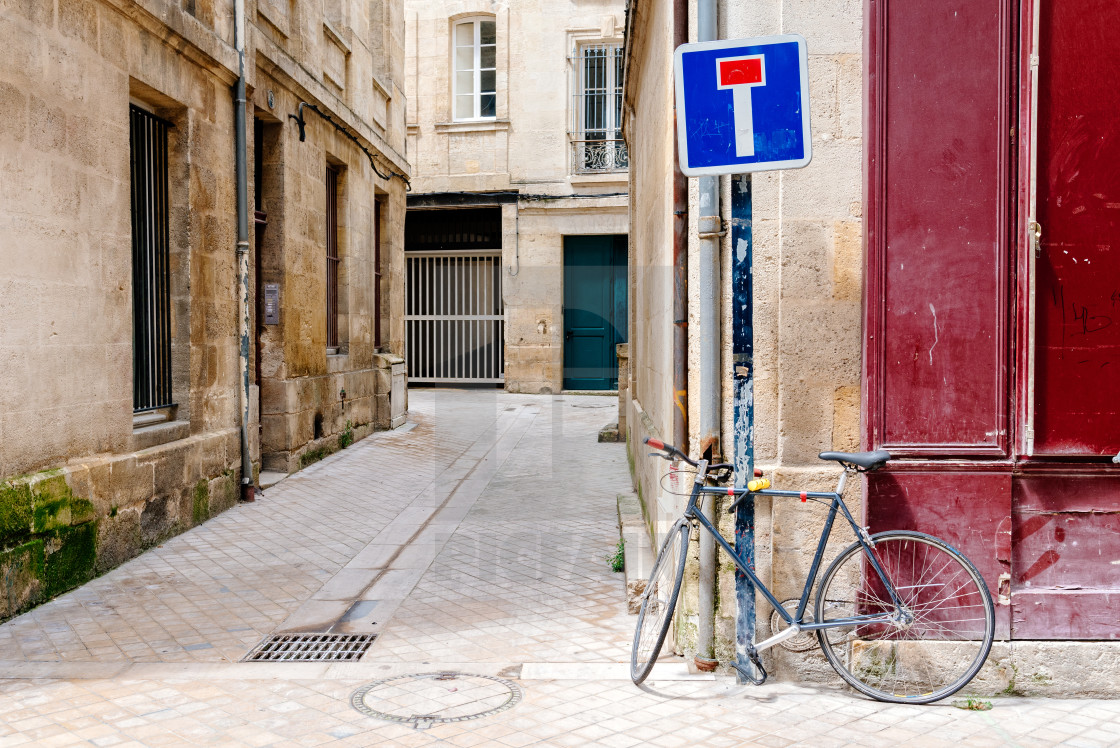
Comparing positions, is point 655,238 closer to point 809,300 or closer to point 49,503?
point 809,300

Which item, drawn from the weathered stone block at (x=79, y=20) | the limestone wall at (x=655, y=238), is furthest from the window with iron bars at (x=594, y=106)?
the weathered stone block at (x=79, y=20)

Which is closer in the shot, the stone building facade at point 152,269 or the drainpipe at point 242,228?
the stone building facade at point 152,269

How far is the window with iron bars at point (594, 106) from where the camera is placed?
19734 millimetres

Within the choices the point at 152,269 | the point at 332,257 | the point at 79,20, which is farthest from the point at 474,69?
the point at 79,20

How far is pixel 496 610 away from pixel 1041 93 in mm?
3595

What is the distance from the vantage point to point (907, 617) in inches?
158

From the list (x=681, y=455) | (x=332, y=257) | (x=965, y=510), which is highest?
(x=332, y=257)

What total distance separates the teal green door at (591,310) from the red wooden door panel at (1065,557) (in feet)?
52.1

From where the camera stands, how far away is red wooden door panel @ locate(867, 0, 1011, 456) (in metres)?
3.98

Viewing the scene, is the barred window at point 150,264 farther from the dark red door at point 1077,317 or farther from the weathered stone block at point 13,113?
the dark red door at point 1077,317

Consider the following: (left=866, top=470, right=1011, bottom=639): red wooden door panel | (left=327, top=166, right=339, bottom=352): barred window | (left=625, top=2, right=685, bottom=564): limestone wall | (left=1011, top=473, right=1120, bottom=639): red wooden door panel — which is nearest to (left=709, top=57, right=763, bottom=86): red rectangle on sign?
(left=625, top=2, right=685, bottom=564): limestone wall

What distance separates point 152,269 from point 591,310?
1330 cm

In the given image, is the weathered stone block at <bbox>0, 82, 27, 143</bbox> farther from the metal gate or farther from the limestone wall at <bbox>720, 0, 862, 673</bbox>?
the metal gate

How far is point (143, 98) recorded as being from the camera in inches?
284
